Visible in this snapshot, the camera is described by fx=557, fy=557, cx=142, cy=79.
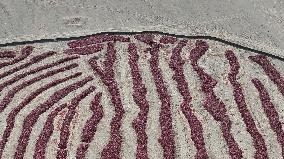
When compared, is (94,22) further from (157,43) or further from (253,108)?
(253,108)

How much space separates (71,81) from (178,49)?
894 centimetres

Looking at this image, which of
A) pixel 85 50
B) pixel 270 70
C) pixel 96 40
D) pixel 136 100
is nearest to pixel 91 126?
pixel 136 100

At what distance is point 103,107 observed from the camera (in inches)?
1533

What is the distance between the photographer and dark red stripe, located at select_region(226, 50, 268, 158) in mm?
35062

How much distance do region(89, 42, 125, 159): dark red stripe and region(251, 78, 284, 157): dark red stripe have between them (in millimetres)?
9837

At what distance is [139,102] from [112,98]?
1.97 metres

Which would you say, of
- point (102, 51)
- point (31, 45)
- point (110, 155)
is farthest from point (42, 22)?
point (110, 155)

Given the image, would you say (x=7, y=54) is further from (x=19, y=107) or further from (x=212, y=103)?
(x=212, y=103)

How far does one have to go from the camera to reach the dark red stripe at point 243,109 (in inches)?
1380

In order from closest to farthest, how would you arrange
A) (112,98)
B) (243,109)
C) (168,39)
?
(243,109), (112,98), (168,39)

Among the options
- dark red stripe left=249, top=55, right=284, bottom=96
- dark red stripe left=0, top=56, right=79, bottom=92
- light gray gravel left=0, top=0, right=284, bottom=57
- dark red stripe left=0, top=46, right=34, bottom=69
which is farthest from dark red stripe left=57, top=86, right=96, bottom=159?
dark red stripe left=249, top=55, right=284, bottom=96

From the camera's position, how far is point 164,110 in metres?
38.4

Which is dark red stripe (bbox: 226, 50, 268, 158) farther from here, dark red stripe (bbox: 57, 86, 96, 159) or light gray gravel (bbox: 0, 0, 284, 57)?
dark red stripe (bbox: 57, 86, 96, 159)

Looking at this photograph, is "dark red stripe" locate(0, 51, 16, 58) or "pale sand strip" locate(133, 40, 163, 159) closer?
"pale sand strip" locate(133, 40, 163, 159)
